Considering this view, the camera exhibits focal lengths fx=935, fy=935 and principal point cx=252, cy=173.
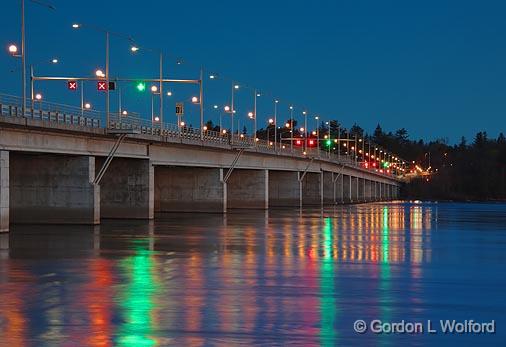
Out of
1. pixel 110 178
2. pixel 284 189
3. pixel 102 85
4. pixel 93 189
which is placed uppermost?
pixel 102 85

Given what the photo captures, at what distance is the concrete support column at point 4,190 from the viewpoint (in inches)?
2004

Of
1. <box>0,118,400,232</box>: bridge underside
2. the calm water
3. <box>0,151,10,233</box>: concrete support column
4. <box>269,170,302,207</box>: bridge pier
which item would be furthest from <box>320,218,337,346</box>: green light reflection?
<box>269,170,302,207</box>: bridge pier

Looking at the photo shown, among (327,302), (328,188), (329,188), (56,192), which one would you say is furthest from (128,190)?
(329,188)

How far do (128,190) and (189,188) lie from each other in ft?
67.6

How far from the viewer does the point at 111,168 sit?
2977 inches

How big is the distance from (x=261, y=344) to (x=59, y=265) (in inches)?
666

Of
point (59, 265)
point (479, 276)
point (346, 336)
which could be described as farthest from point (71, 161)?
point (346, 336)

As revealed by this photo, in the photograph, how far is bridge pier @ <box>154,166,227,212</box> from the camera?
310 feet

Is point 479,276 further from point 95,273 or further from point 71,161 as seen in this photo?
point 71,161

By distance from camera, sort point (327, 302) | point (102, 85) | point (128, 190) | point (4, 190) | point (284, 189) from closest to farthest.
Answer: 1. point (327, 302)
2. point (4, 190)
3. point (102, 85)
4. point (128, 190)
5. point (284, 189)

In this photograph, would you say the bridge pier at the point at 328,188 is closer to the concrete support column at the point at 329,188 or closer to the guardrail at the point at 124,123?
the concrete support column at the point at 329,188

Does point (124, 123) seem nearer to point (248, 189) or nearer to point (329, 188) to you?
point (248, 189)

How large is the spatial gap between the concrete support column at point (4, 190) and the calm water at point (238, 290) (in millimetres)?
4844

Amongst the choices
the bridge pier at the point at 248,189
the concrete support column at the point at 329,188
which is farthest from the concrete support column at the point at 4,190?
the concrete support column at the point at 329,188
